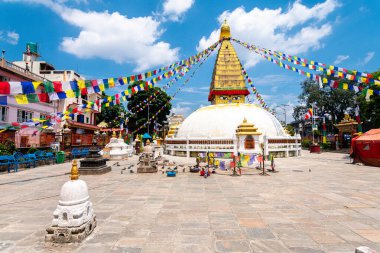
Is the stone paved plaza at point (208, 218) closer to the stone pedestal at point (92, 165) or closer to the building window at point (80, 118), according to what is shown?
the stone pedestal at point (92, 165)

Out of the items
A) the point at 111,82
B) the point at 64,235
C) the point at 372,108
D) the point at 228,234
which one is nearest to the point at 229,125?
the point at 111,82

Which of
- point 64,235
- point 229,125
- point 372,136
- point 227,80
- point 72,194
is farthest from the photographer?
point 227,80

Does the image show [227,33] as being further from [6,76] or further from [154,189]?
[154,189]

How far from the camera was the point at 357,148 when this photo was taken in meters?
20.2

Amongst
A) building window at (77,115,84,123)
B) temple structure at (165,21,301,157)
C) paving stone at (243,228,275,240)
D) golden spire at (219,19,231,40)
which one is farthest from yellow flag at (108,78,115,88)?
building window at (77,115,84,123)

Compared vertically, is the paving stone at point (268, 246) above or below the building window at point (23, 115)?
below

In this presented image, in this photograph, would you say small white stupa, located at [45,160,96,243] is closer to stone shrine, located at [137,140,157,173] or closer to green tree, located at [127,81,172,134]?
stone shrine, located at [137,140,157,173]

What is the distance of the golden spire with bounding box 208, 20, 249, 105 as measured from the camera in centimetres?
3341

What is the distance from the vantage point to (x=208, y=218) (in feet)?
→ 20.6

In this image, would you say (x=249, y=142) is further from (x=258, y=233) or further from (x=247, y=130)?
(x=258, y=233)

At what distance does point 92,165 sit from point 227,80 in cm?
2414

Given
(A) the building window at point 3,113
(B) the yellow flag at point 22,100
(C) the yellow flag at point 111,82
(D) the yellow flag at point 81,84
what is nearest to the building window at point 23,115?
(A) the building window at point 3,113

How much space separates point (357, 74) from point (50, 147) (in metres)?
27.2

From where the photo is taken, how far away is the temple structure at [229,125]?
24.4 metres
